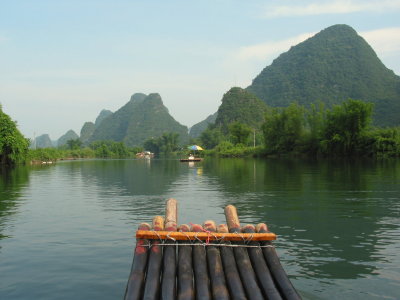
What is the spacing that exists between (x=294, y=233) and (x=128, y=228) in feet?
18.3

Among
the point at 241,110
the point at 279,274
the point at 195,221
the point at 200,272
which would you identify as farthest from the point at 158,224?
the point at 241,110

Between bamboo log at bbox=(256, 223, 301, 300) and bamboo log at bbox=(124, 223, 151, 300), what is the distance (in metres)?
1.92

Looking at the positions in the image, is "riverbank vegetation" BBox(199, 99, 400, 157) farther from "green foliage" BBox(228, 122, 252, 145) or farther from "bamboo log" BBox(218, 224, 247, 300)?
"bamboo log" BBox(218, 224, 247, 300)

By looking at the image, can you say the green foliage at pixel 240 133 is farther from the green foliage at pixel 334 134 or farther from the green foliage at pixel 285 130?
the green foliage at pixel 334 134

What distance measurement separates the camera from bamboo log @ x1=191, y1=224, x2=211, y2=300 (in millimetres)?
5453

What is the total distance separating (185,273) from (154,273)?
463 millimetres

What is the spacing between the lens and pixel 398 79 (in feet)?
533

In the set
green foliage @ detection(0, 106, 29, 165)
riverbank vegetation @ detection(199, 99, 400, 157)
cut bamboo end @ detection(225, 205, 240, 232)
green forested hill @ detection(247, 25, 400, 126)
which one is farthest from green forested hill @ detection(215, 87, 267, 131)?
cut bamboo end @ detection(225, 205, 240, 232)

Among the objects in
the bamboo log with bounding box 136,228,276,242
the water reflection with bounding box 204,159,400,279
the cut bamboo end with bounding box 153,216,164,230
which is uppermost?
the cut bamboo end with bounding box 153,216,164,230

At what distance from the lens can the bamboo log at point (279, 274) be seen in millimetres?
5488

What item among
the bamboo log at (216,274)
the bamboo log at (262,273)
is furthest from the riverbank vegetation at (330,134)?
the bamboo log at (216,274)

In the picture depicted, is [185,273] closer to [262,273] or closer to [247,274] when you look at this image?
[247,274]

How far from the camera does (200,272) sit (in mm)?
5852

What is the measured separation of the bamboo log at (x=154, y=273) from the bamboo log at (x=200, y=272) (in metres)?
0.55
